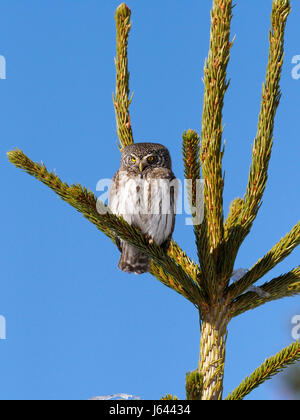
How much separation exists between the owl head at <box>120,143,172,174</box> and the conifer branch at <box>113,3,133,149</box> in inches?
15.0

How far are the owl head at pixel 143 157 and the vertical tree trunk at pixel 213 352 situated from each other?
6.13 feet

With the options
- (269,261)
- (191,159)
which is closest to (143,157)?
(191,159)

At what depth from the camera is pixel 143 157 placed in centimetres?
507

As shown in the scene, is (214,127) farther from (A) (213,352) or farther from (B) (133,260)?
(B) (133,260)

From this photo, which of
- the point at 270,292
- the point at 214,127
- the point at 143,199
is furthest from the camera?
the point at 143,199

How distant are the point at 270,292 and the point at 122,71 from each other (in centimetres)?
221

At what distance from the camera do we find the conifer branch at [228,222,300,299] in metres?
3.66

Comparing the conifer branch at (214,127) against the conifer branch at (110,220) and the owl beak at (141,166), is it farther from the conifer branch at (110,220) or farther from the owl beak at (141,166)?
the owl beak at (141,166)

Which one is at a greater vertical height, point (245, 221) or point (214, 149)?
point (214, 149)

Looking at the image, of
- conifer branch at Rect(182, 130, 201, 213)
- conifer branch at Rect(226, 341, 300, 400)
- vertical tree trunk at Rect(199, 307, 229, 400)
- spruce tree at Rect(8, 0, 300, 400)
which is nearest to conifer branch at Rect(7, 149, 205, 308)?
spruce tree at Rect(8, 0, 300, 400)
